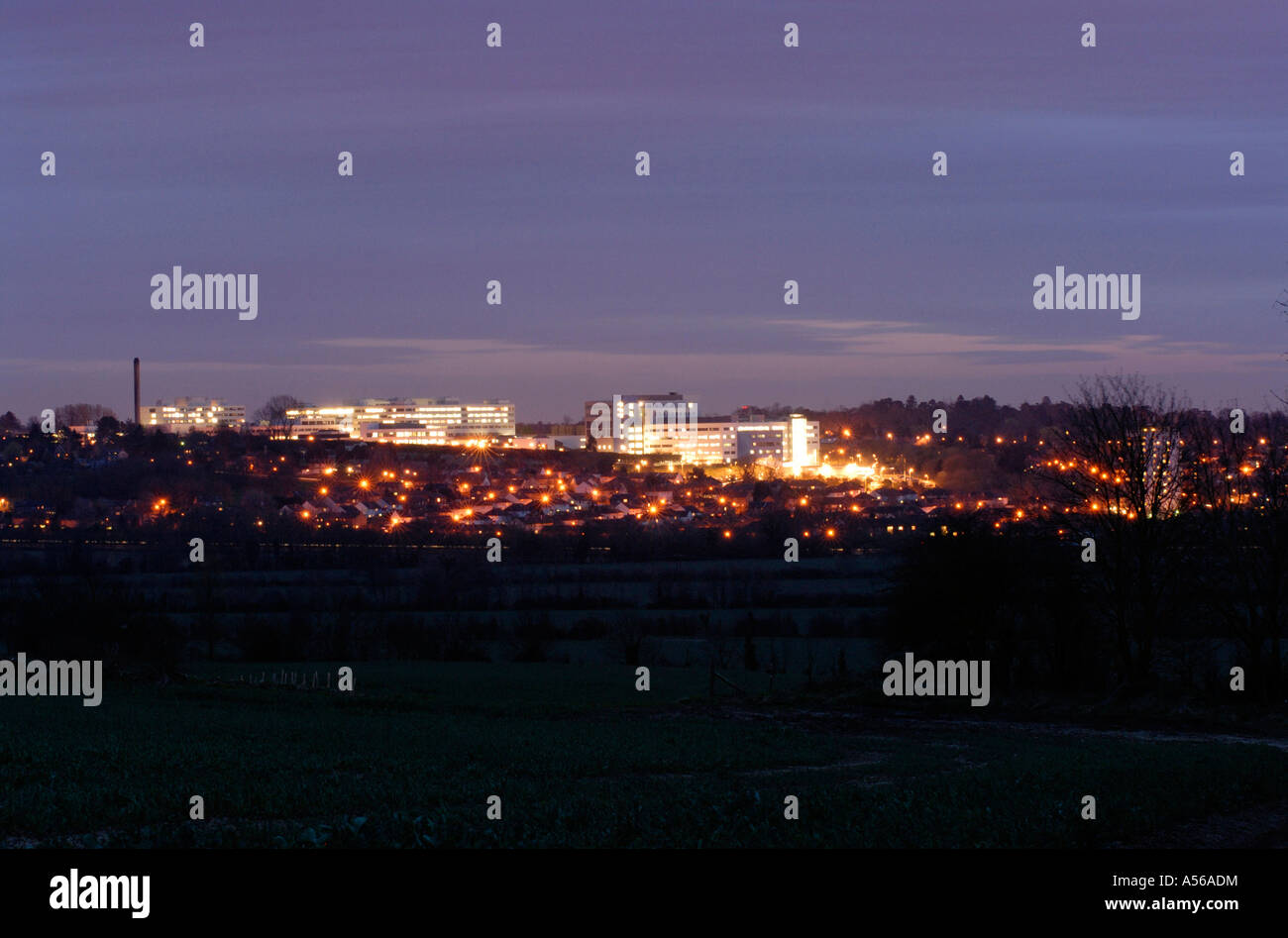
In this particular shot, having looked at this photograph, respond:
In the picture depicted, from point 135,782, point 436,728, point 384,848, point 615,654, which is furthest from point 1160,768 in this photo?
point 615,654

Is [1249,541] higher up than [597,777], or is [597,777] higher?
[1249,541]
